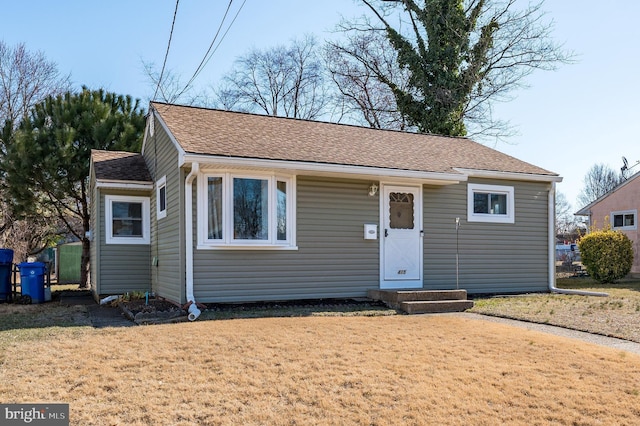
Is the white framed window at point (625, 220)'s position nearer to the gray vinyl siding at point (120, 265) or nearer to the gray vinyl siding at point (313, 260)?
the gray vinyl siding at point (313, 260)

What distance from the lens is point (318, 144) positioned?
10844mm

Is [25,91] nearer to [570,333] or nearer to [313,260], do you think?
[313,260]

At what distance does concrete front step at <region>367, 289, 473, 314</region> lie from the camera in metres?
8.89

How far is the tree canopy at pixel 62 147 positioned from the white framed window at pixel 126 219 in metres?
3.92

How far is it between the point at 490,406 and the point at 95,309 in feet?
26.2

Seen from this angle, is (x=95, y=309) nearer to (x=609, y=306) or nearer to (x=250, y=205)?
(x=250, y=205)

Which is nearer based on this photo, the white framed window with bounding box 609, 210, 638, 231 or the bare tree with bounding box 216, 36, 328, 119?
the white framed window with bounding box 609, 210, 638, 231

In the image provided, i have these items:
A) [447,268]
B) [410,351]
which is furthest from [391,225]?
[410,351]

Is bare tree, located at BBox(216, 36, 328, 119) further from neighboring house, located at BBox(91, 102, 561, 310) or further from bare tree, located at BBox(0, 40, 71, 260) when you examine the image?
neighboring house, located at BBox(91, 102, 561, 310)

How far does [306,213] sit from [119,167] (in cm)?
527

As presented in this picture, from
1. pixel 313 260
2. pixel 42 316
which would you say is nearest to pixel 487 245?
pixel 313 260

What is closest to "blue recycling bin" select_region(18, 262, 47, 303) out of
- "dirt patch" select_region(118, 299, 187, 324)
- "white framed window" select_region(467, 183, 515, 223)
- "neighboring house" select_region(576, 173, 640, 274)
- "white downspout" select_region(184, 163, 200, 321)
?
"dirt patch" select_region(118, 299, 187, 324)

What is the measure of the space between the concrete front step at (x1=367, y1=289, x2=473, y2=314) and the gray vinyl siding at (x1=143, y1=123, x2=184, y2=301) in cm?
372

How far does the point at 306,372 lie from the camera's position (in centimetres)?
488
